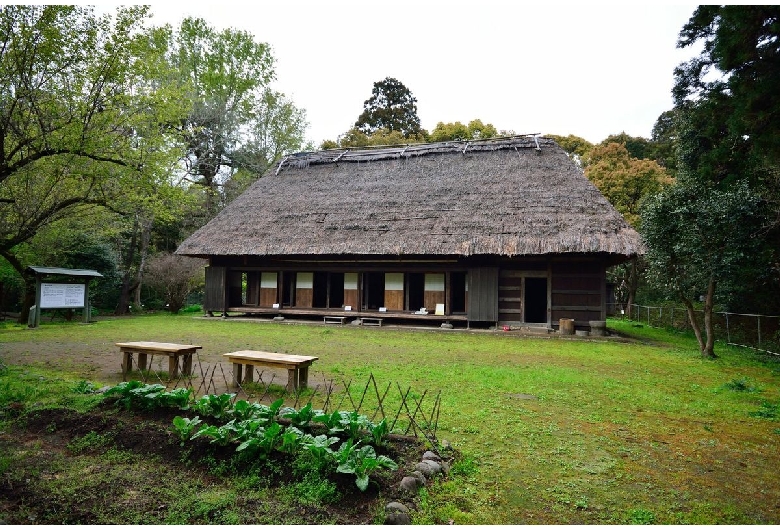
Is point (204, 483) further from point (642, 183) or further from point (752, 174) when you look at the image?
point (642, 183)

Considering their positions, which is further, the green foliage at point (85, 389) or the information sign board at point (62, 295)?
the information sign board at point (62, 295)

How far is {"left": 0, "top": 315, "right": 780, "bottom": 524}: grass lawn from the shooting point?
3.24m

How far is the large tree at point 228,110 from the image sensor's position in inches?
1007

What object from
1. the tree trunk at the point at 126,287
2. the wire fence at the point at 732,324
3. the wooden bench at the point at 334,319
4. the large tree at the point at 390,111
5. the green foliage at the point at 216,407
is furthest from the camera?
the large tree at the point at 390,111

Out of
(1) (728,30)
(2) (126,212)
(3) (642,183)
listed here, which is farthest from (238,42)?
(1) (728,30)

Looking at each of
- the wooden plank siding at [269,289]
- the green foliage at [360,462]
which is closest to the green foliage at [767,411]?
the green foliage at [360,462]

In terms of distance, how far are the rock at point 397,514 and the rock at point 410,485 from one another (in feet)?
0.70

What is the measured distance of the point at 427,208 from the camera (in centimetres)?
1622

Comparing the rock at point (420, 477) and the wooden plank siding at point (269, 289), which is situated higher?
the wooden plank siding at point (269, 289)

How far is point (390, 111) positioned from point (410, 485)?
120ft

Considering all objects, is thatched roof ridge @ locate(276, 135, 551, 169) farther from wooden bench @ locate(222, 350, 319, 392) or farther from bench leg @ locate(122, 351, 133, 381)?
bench leg @ locate(122, 351, 133, 381)

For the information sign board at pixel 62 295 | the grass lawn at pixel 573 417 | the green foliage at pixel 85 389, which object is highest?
the information sign board at pixel 62 295

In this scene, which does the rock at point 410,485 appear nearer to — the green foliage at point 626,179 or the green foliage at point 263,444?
the green foliage at point 263,444

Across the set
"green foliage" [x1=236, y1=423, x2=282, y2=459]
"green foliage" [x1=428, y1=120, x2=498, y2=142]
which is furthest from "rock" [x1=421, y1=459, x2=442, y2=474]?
"green foliage" [x1=428, y1=120, x2=498, y2=142]
